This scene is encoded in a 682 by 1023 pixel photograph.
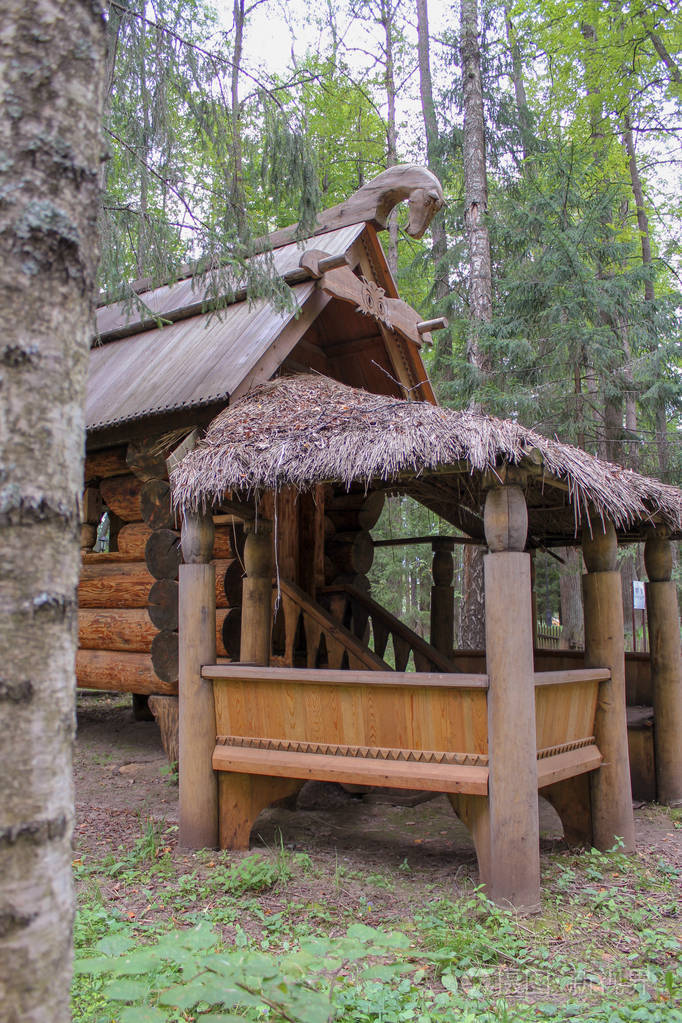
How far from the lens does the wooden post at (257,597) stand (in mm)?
7262

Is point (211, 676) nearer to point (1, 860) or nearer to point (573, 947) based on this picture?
point (573, 947)

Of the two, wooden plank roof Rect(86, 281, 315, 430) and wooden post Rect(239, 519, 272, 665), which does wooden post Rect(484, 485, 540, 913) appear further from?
wooden plank roof Rect(86, 281, 315, 430)

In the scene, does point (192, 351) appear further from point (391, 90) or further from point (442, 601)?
point (391, 90)

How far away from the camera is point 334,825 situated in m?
7.11

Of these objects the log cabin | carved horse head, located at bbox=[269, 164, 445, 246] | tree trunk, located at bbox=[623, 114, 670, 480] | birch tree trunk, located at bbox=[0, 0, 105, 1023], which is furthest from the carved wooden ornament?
birch tree trunk, located at bbox=[0, 0, 105, 1023]

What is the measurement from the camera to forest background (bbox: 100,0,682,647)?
7.23 m

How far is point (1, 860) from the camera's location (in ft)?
5.07

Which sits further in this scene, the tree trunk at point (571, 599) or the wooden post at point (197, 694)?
the tree trunk at point (571, 599)

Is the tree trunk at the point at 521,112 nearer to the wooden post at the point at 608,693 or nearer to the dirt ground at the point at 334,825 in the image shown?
the wooden post at the point at 608,693

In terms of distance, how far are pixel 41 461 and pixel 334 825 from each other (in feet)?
20.3

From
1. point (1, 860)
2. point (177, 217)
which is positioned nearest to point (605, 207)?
point (177, 217)

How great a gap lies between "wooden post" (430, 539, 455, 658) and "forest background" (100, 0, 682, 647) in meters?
1.29

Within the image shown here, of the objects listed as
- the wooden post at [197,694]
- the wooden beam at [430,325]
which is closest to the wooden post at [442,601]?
the wooden beam at [430,325]

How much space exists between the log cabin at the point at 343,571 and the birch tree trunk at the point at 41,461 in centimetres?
364
